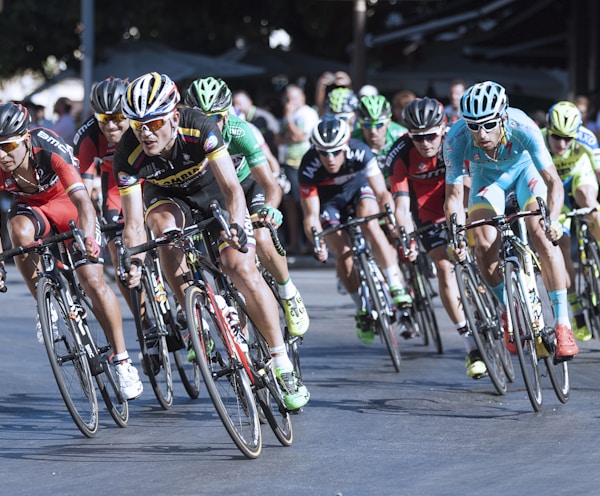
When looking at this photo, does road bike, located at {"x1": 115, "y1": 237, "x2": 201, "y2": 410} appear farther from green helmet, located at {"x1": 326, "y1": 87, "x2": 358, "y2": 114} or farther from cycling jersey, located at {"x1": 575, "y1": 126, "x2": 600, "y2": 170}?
green helmet, located at {"x1": 326, "y1": 87, "x2": 358, "y2": 114}

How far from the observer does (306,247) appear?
20.0 m

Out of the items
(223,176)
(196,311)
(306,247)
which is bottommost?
(306,247)

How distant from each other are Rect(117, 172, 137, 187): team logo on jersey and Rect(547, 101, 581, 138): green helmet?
4305 mm

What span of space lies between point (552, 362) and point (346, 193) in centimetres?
334

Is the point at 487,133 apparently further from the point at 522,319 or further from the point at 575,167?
the point at 575,167

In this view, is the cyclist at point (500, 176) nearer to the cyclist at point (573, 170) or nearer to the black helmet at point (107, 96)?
the cyclist at point (573, 170)

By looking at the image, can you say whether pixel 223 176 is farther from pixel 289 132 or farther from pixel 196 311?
pixel 289 132

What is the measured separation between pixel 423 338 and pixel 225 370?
17.1 ft

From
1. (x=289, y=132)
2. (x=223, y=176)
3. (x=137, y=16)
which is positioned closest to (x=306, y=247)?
(x=289, y=132)

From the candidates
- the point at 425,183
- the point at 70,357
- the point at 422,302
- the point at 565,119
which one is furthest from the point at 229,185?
the point at 422,302

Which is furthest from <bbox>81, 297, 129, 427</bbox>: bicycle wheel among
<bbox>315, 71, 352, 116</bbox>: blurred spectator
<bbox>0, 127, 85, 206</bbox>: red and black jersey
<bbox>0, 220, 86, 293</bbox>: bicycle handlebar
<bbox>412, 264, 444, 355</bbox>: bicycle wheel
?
<bbox>315, 71, 352, 116</bbox>: blurred spectator

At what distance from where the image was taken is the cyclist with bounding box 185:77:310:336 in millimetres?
9250

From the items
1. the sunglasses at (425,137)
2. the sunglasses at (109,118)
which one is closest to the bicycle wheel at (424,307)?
the sunglasses at (425,137)

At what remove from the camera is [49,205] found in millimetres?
9008
